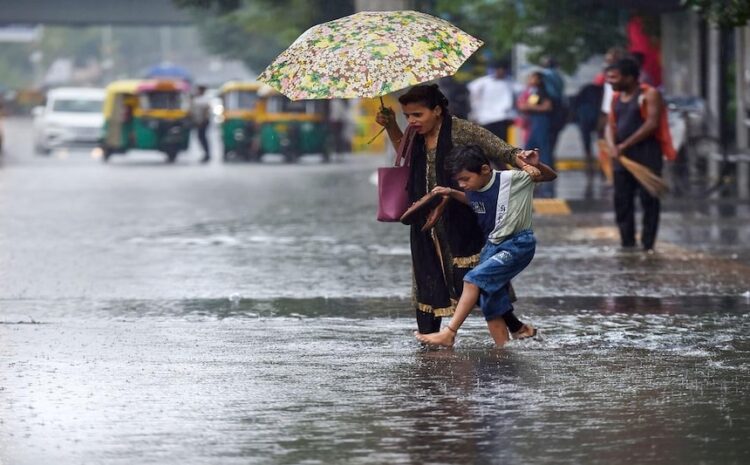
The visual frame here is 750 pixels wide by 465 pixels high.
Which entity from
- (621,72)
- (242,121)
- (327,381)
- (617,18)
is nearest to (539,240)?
(621,72)

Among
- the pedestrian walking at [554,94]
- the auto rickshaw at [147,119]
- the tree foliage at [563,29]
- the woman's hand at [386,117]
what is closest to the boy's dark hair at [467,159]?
the woman's hand at [386,117]

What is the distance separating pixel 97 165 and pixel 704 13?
74.8ft

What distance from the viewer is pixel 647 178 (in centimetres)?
1421

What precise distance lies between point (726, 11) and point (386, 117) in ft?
20.9

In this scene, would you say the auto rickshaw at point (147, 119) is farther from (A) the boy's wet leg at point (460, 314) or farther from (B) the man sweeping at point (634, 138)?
(A) the boy's wet leg at point (460, 314)

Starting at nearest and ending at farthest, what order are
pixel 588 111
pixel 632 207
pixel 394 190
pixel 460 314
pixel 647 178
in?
pixel 460 314 → pixel 394 190 → pixel 647 178 → pixel 632 207 → pixel 588 111

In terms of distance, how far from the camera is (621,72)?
1409 cm

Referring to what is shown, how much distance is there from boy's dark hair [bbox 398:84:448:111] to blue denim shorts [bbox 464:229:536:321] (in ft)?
2.56

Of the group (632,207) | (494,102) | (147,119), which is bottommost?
(632,207)

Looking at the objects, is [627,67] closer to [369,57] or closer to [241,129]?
[369,57]

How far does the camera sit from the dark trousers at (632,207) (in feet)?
47.4

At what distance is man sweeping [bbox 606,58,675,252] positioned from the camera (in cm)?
1416

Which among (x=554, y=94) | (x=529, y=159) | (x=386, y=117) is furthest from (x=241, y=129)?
(x=529, y=159)

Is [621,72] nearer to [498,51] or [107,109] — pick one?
[498,51]
